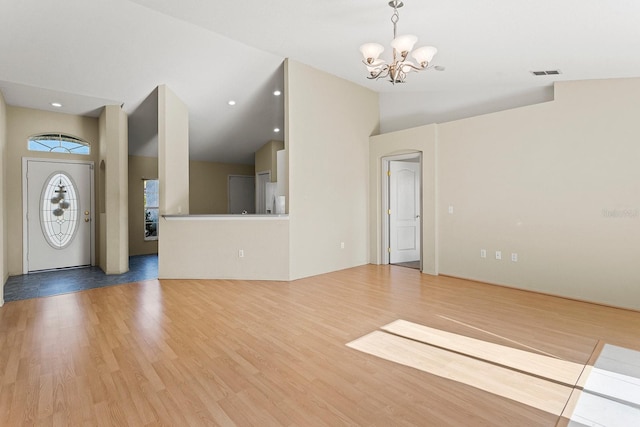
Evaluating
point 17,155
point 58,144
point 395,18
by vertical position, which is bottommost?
point 17,155

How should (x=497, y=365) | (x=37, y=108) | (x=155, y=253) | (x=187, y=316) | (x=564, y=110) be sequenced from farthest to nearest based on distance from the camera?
(x=155, y=253), (x=37, y=108), (x=564, y=110), (x=187, y=316), (x=497, y=365)

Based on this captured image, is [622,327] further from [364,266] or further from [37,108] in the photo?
[37,108]

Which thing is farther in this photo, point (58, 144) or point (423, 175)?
point (58, 144)

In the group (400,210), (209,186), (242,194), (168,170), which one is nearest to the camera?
(168,170)

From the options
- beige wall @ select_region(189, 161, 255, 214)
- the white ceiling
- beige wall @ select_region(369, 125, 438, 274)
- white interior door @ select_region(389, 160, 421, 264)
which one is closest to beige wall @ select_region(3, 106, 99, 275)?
the white ceiling

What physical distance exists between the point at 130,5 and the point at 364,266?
5.18 m

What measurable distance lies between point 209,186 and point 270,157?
2.09 metres

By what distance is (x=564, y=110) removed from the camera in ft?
13.6

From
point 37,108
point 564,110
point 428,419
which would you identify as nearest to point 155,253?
point 37,108

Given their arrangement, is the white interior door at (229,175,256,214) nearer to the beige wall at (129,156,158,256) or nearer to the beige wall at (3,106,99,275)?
the beige wall at (129,156,158,256)

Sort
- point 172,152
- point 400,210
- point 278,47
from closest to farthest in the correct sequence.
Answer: point 278,47
point 172,152
point 400,210

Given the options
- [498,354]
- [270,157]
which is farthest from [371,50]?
[270,157]

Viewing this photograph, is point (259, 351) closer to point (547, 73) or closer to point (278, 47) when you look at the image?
point (278, 47)

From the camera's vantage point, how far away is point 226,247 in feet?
16.8
